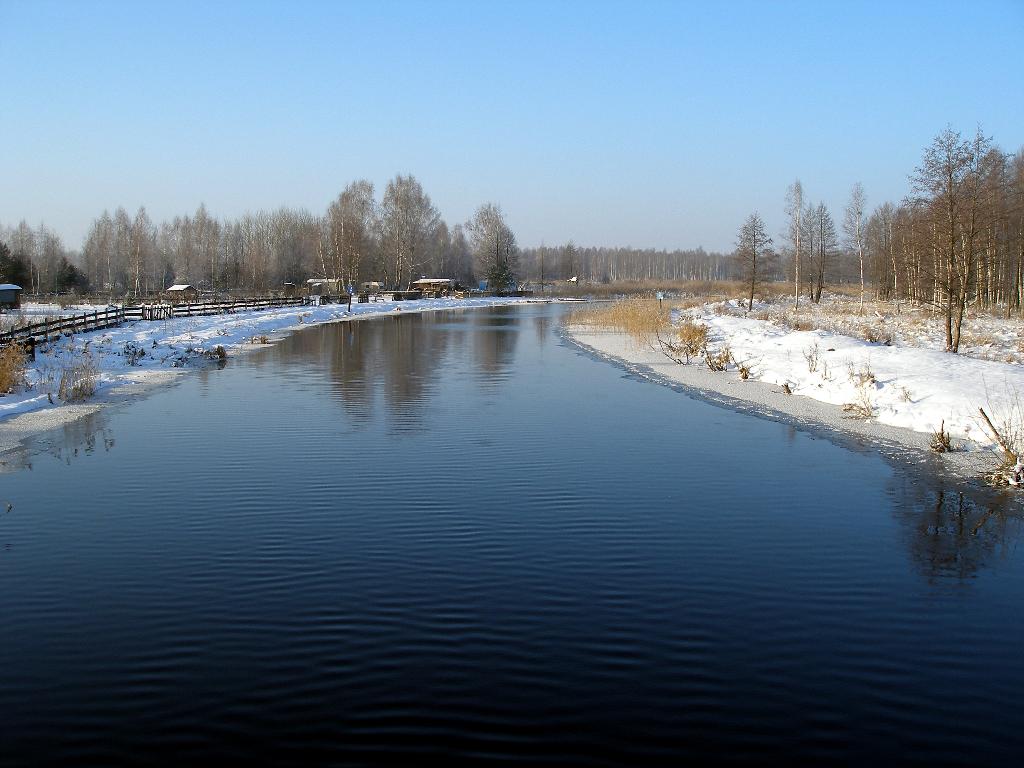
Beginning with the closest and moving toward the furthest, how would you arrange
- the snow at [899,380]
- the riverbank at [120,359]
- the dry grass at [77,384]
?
the snow at [899,380], the riverbank at [120,359], the dry grass at [77,384]

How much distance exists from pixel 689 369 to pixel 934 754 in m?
22.6

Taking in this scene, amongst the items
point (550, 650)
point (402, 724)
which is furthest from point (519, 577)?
point (402, 724)

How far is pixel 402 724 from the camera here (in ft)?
17.9

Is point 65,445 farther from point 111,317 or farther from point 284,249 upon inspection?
point 284,249

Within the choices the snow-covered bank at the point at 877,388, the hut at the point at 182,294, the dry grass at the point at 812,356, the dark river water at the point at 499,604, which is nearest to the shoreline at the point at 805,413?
the snow-covered bank at the point at 877,388

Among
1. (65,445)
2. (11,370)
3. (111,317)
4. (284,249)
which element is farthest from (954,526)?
(284,249)

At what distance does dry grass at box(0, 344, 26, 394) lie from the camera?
19.3 m

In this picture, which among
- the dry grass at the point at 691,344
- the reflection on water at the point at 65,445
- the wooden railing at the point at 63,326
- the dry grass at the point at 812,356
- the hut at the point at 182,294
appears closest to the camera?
the reflection on water at the point at 65,445

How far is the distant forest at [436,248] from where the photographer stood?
30.4 m

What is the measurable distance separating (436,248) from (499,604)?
121 m

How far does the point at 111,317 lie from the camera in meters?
42.1

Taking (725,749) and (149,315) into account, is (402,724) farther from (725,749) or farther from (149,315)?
(149,315)

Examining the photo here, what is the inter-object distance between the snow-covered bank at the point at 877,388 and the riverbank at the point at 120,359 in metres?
14.6

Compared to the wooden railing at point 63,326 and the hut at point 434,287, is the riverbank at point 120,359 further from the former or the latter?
the hut at point 434,287
